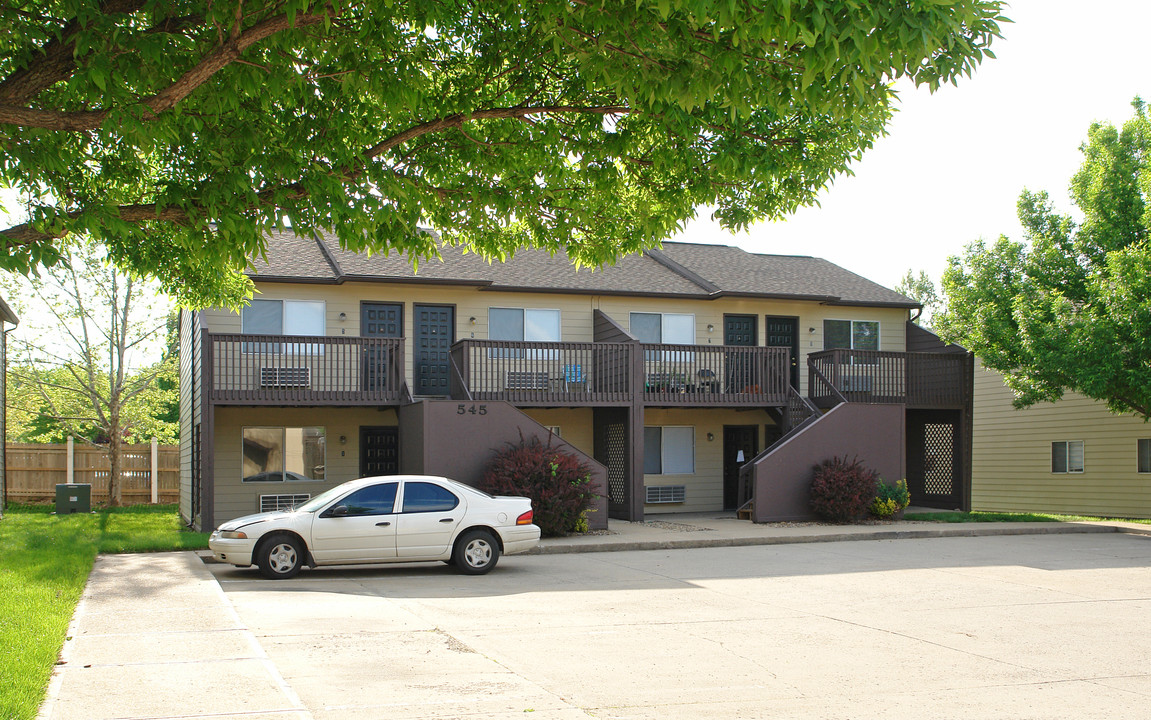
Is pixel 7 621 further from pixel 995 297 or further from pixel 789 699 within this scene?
pixel 995 297

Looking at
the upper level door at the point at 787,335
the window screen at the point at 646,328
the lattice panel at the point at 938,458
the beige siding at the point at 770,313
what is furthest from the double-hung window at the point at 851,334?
the window screen at the point at 646,328

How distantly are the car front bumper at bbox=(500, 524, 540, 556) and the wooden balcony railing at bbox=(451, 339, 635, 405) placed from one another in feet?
21.4

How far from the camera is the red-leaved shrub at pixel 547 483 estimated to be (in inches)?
725

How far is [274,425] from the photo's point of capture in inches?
852

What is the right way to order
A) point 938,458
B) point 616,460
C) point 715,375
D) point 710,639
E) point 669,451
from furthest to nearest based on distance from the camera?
point 938,458 → point 669,451 → point 616,460 → point 715,375 → point 710,639

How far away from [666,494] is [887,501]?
5.49 metres

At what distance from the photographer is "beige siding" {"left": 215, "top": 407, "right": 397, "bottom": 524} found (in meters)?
21.2

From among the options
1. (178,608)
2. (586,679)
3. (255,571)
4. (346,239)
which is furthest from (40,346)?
(586,679)

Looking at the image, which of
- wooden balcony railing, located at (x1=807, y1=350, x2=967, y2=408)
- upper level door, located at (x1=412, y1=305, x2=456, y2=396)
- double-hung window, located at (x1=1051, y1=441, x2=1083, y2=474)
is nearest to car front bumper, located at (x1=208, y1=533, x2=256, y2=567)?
upper level door, located at (x1=412, y1=305, x2=456, y2=396)

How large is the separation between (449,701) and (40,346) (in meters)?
28.5

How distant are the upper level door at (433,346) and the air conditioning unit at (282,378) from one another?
3193 millimetres

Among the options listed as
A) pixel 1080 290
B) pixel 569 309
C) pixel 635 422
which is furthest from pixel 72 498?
pixel 1080 290

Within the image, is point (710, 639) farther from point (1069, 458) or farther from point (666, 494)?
point (1069, 458)

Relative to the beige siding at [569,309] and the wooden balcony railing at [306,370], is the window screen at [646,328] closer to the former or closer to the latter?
the beige siding at [569,309]
